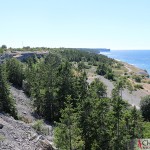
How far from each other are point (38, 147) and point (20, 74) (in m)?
45.3

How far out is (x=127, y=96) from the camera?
102 m

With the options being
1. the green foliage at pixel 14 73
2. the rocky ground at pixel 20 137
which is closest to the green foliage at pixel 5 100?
the rocky ground at pixel 20 137

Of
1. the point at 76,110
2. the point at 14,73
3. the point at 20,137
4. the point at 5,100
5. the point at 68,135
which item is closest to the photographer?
the point at 68,135

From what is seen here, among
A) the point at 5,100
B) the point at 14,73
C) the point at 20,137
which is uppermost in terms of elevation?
the point at 14,73

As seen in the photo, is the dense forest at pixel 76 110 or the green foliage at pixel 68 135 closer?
the green foliage at pixel 68 135

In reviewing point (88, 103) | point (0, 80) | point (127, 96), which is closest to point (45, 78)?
point (0, 80)

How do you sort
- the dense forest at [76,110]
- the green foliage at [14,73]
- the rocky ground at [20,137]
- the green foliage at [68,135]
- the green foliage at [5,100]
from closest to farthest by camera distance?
the rocky ground at [20,137], the green foliage at [68,135], the dense forest at [76,110], the green foliage at [5,100], the green foliage at [14,73]

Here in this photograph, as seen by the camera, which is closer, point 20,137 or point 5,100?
point 20,137

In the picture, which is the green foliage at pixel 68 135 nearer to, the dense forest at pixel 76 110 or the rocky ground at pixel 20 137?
the dense forest at pixel 76 110

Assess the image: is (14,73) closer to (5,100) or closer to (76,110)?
(5,100)

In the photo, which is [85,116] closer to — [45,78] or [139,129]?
[139,129]

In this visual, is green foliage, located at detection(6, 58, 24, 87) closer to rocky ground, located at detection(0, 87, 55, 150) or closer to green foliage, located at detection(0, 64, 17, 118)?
green foliage, located at detection(0, 64, 17, 118)

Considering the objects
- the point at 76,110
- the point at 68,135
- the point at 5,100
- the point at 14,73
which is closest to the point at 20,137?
the point at 68,135

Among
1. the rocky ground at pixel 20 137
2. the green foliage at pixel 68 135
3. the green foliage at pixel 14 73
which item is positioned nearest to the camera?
the rocky ground at pixel 20 137
